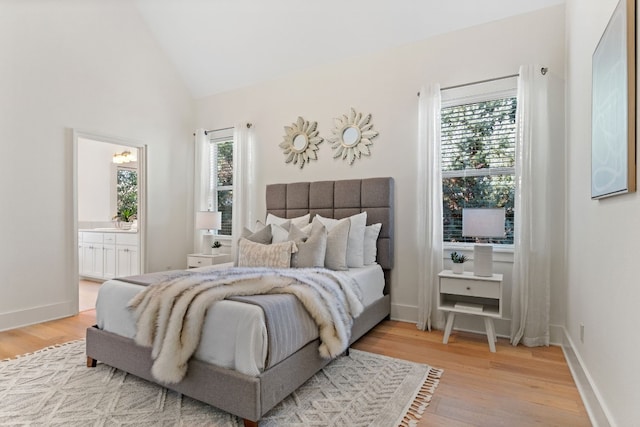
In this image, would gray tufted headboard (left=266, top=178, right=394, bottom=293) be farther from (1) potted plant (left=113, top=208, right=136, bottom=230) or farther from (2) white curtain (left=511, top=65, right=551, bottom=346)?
(1) potted plant (left=113, top=208, right=136, bottom=230)

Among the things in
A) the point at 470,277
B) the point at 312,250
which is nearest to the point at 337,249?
the point at 312,250

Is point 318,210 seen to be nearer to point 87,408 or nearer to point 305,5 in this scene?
→ point 305,5

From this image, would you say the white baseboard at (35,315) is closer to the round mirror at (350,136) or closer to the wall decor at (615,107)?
the round mirror at (350,136)

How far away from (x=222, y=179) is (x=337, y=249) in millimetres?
2695

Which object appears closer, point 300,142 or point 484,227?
point 484,227

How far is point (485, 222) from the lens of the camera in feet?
9.02

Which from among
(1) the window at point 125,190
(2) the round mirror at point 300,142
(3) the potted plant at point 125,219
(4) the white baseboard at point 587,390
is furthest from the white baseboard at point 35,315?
(4) the white baseboard at point 587,390

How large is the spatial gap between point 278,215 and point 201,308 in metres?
2.48

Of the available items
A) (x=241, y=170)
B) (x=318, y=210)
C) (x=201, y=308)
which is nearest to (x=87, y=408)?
(x=201, y=308)

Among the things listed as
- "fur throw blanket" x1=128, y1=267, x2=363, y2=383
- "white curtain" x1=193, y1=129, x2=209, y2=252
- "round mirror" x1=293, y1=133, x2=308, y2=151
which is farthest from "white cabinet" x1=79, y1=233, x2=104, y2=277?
"fur throw blanket" x1=128, y1=267, x2=363, y2=383

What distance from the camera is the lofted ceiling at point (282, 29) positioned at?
11.0 ft

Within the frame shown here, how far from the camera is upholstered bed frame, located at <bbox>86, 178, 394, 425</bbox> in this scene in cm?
176

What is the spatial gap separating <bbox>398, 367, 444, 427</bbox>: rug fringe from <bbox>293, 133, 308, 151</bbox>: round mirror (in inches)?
113

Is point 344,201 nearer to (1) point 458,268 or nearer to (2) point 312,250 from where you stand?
(2) point 312,250
